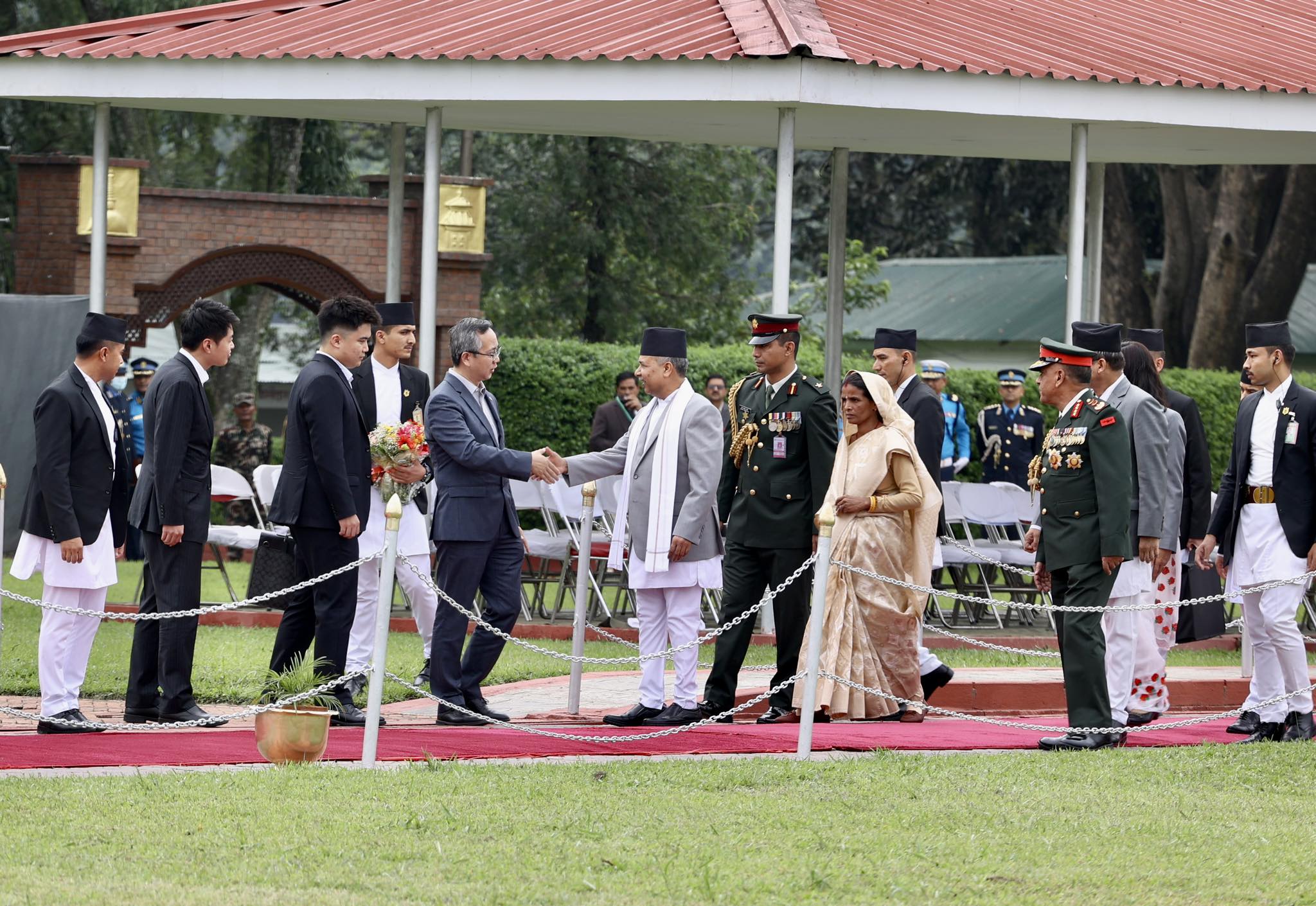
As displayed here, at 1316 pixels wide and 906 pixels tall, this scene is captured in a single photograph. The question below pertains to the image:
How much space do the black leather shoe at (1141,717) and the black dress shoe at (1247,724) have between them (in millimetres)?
446

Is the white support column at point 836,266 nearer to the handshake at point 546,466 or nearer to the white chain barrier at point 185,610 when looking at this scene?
the handshake at point 546,466

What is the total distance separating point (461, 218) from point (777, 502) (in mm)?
9156

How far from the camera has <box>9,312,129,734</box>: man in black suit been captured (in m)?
9.08

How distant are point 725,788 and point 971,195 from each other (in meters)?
32.6

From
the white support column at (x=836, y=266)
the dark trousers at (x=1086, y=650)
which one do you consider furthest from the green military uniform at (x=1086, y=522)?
the white support column at (x=836, y=266)

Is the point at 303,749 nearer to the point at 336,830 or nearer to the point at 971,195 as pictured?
the point at 336,830

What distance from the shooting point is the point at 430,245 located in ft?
49.5

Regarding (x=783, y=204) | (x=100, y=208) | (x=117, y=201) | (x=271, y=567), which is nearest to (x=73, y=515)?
(x=271, y=567)

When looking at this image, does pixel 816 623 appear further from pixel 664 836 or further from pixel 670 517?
pixel 664 836

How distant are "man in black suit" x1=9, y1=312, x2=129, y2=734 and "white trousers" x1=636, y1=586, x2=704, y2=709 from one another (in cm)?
262

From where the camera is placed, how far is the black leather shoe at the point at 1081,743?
905 centimetres

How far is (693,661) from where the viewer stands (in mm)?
9852

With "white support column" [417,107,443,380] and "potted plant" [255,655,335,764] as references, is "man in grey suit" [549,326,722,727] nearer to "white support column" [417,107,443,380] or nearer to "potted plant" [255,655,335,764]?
"potted plant" [255,655,335,764]

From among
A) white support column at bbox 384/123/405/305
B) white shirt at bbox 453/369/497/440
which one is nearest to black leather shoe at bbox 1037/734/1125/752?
white shirt at bbox 453/369/497/440
